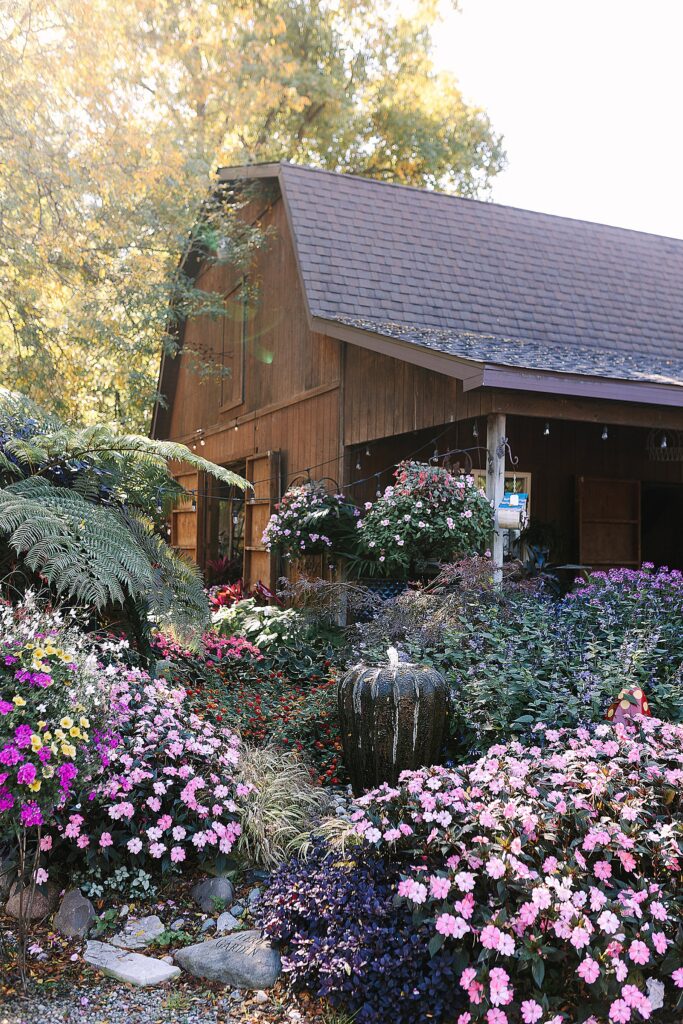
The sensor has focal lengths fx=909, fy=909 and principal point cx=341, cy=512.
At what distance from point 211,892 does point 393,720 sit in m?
1.26

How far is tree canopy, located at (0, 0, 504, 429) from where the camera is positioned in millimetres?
9953

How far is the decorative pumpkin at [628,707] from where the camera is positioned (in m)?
4.00

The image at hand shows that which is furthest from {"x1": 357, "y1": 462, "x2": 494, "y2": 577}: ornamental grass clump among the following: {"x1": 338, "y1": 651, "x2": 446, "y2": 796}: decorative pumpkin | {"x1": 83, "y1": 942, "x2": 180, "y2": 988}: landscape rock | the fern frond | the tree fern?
{"x1": 83, "y1": 942, "x2": 180, "y2": 988}: landscape rock

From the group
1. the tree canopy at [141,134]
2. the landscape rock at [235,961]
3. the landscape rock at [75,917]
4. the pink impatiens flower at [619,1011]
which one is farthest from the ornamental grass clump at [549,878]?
the tree canopy at [141,134]

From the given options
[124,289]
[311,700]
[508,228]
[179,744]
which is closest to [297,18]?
[124,289]

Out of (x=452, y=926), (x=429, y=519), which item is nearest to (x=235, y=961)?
(x=452, y=926)

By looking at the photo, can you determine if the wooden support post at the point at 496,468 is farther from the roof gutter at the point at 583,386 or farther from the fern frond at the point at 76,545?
the fern frond at the point at 76,545

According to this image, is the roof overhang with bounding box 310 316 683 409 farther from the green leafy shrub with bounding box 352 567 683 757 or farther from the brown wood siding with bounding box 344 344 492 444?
the green leafy shrub with bounding box 352 567 683 757

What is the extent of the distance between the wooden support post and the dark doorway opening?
4.65 meters

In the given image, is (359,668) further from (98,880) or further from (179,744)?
(98,880)

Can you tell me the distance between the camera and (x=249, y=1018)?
112 inches

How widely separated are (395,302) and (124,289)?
6.07 metres

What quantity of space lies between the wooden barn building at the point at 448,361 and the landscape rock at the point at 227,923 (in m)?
3.70

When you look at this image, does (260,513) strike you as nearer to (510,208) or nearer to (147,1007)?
(510,208)
